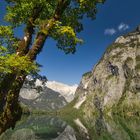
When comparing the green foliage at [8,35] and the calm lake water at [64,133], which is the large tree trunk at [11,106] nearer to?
the green foliage at [8,35]

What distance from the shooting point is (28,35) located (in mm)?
21281

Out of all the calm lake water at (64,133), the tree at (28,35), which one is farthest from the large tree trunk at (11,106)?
the calm lake water at (64,133)

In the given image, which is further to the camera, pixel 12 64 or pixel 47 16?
pixel 47 16

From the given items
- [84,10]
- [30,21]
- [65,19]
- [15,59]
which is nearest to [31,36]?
[30,21]

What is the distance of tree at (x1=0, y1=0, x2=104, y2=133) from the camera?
58.5 feet

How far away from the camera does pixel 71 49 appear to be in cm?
2061

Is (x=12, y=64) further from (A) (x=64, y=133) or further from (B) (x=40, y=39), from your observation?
(A) (x=64, y=133)

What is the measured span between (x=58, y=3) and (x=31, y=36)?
3104mm

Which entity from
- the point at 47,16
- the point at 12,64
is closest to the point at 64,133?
the point at 47,16

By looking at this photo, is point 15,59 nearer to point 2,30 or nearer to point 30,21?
point 2,30

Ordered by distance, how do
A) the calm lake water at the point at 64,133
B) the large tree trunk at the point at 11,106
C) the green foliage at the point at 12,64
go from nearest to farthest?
1. the green foliage at the point at 12,64
2. the large tree trunk at the point at 11,106
3. the calm lake water at the point at 64,133

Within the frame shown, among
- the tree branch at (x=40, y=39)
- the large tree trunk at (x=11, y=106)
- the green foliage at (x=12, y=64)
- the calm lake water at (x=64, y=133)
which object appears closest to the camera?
the green foliage at (x=12, y=64)

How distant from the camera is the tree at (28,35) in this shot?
17.8 meters

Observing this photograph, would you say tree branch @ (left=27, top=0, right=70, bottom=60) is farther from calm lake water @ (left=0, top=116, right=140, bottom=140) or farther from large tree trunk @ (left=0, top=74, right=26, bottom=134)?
calm lake water @ (left=0, top=116, right=140, bottom=140)
